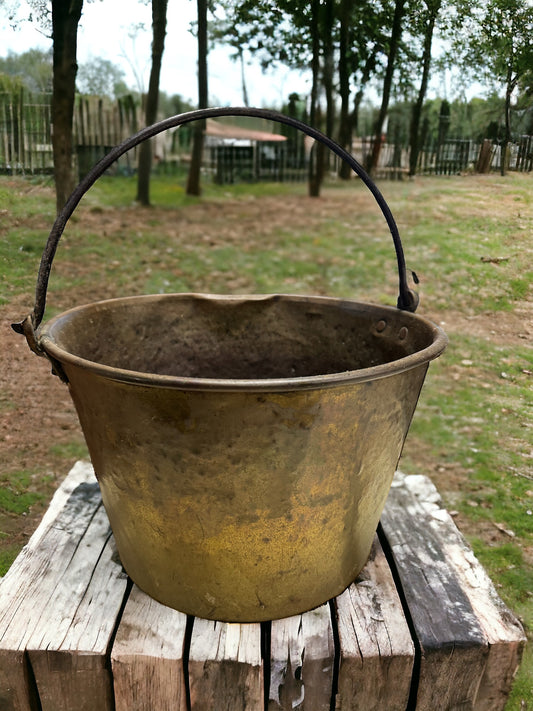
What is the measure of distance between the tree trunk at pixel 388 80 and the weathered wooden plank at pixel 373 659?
2174 millimetres

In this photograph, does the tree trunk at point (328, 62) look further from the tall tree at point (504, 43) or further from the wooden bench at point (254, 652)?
the wooden bench at point (254, 652)

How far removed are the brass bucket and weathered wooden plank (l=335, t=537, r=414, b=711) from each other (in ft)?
0.33

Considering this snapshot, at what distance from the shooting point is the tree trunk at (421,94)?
7.77ft

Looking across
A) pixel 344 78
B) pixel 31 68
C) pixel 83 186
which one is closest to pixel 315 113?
pixel 344 78

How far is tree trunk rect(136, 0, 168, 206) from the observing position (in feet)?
7.82

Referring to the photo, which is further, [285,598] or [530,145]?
[530,145]

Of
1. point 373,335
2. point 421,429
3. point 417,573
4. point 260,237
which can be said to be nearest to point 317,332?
point 373,335

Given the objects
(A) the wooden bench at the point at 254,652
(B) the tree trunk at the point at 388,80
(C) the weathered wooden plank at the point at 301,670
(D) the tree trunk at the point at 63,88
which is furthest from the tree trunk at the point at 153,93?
(C) the weathered wooden plank at the point at 301,670

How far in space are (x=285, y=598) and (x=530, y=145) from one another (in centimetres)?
183

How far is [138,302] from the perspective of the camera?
1860mm

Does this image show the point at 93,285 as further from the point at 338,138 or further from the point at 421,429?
the point at 421,429

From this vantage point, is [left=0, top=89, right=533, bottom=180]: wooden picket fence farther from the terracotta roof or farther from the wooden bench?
the wooden bench

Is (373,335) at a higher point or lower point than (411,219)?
lower

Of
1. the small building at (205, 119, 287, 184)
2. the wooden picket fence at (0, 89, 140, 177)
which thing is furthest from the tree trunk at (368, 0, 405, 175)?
the wooden picket fence at (0, 89, 140, 177)
